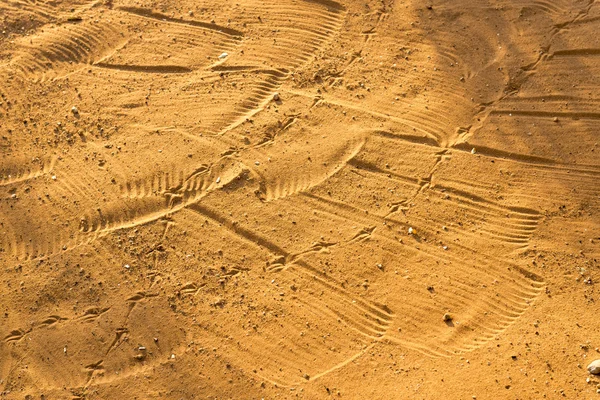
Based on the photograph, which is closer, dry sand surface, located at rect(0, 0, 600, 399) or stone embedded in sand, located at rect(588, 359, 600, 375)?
stone embedded in sand, located at rect(588, 359, 600, 375)

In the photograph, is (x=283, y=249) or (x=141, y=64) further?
(x=141, y=64)

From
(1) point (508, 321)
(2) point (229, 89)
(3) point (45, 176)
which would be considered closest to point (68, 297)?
(3) point (45, 176)

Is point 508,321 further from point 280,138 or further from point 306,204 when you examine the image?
point 280,138

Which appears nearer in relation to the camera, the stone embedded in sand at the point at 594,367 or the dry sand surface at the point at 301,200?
the stone embedded in sand at the point at 594,367

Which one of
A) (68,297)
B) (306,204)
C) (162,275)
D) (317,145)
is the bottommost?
(68,297)
